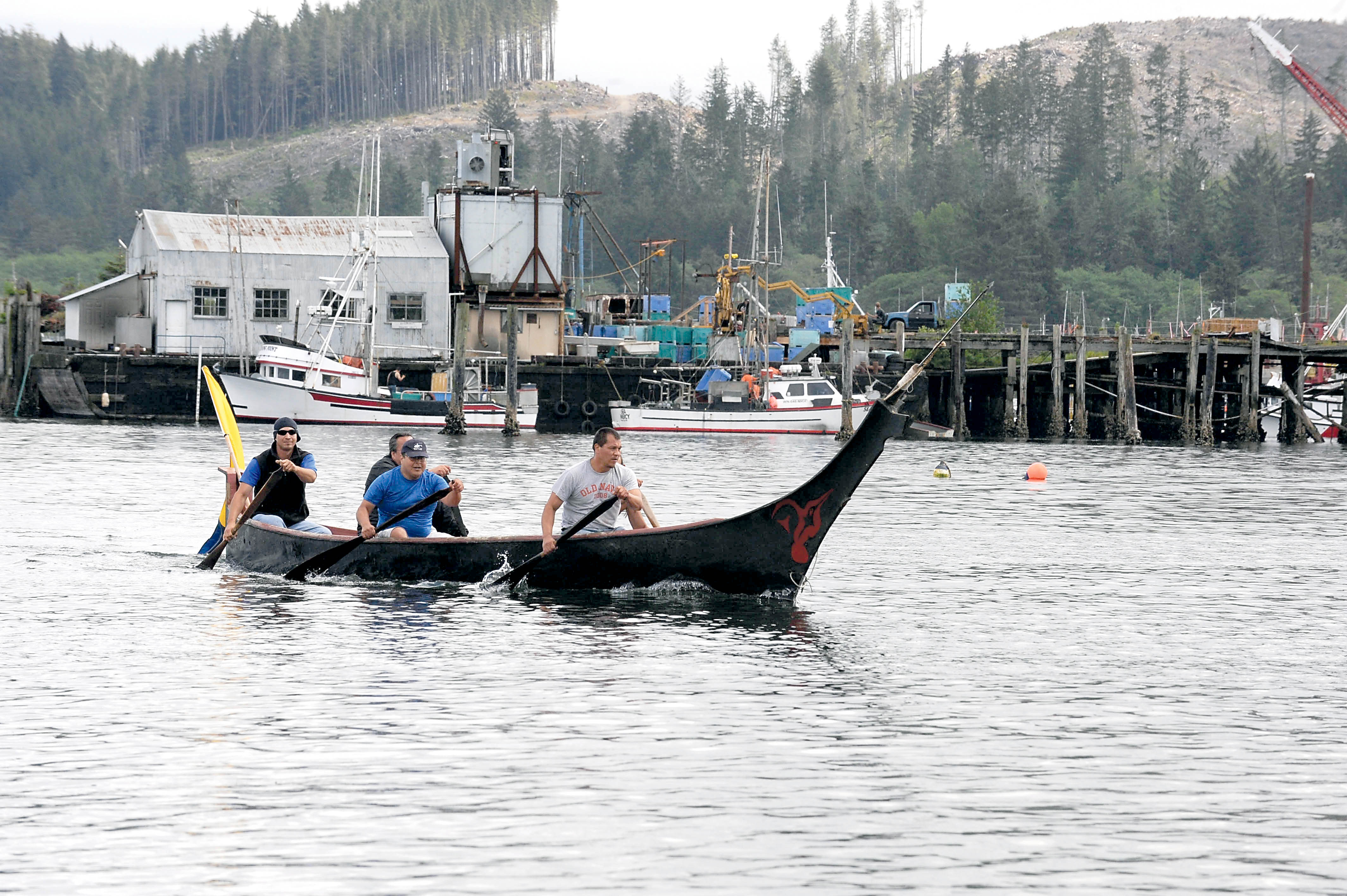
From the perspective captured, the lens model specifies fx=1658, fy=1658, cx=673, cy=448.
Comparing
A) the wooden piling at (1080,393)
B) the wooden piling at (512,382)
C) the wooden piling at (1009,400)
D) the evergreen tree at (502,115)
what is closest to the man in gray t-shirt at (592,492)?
the wooden piling at (512,382)

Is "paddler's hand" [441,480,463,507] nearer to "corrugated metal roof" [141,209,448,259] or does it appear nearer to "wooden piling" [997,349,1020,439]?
"wooden piling" [997,349,1020,439]

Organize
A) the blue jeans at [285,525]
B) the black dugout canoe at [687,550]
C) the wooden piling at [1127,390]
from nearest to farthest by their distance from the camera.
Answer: the black dugout canoe at [687,550] < the blue jeans at [285,525] < the wooden piling at [1127,390]

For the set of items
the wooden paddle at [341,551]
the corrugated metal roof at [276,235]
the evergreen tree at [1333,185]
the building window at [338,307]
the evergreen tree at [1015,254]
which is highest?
the evergreen tree at [1333,185]

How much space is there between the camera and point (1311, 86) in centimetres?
12169

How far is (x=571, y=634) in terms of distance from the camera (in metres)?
16.0

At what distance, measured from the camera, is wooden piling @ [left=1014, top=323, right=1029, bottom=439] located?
55.8m

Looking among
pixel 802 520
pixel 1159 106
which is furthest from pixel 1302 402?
pixel 1159 106

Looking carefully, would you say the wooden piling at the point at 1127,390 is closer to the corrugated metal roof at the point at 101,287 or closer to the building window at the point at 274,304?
the building window at the point at 274,304

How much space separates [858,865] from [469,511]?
21478 mm

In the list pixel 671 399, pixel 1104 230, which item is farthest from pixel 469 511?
pixel 1104 230

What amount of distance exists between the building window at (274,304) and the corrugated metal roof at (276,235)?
1.62 metres

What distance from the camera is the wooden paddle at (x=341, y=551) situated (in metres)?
18.1

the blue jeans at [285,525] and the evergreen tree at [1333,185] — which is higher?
the evergreen tree at [1333,185]

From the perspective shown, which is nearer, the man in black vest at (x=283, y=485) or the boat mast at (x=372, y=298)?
the man in black vest at (x=283, y=485)
